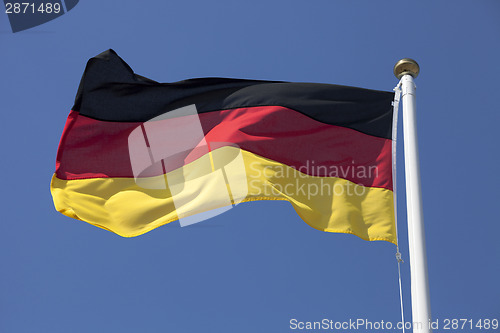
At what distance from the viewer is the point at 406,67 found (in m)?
8.06

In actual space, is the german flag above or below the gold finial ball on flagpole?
below

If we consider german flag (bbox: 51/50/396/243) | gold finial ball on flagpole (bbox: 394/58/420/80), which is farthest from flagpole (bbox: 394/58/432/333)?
german flag (bbox: 51/50/396/243)

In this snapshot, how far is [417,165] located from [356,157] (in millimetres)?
1651

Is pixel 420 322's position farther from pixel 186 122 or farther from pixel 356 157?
pixel 186 122

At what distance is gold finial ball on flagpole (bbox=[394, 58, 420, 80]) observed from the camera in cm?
804

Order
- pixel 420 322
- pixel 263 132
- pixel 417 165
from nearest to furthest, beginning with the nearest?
pixel 420 322 → pixel 417 165 → pixel 263 132

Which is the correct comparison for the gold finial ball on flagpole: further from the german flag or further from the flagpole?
the german flag

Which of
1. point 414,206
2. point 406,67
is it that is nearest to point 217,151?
point 406,67

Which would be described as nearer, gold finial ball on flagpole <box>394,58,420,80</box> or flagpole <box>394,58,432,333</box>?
flagpole <box>394,58,432,333</box>

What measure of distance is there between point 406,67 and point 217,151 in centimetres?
264

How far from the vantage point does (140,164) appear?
9.44m

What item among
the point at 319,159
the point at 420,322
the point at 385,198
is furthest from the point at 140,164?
the point at 420,322

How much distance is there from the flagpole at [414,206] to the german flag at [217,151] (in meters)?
0.97

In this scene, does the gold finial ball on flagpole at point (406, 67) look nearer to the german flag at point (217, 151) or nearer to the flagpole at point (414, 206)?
the flagpole at point (414, 206)
